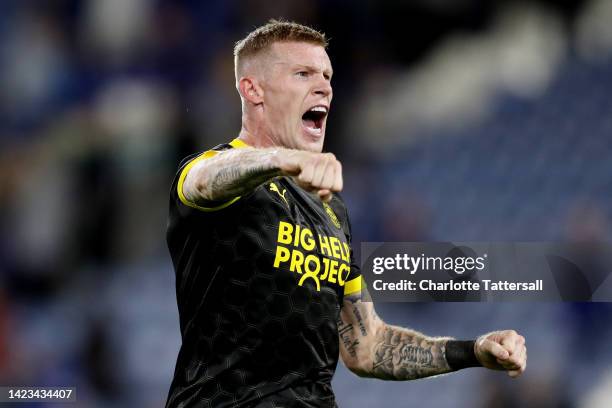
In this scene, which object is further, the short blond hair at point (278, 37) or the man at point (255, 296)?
the short blond hair at point (278, 37)

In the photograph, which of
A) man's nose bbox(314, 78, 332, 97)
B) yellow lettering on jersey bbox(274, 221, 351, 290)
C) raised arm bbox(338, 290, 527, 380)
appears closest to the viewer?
yellow lettering on jersey bbox(274, 221, 351, 290)

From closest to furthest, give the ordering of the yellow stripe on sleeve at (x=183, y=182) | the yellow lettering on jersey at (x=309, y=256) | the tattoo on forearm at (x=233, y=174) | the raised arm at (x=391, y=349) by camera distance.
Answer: the tattoo on forearm at (x=233, y=174) < the yellow stripe on sleeve at (x=183, y=182) < the yellow lettering on jersey at (x=309, y=256) < the raised arm at (x=391, y=349)

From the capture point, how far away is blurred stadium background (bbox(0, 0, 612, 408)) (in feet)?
21.2

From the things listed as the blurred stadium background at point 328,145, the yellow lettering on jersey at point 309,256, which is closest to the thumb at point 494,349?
the yellow lettering on jersey at point 309,256

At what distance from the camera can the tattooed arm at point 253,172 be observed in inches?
72.9

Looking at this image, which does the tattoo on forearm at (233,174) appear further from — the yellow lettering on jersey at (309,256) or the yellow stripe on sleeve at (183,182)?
the yellow lettering on jersey at (309,256)

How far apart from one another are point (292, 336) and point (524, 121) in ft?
16.6

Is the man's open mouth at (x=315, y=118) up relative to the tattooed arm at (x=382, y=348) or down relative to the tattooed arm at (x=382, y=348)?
up

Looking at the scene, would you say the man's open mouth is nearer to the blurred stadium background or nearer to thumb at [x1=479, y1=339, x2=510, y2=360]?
thumb at [x1=479, y1=339, x2=510, y2=360]

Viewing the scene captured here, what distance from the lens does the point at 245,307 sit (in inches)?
105

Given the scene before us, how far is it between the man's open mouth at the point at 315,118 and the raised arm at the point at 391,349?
0.72 metres

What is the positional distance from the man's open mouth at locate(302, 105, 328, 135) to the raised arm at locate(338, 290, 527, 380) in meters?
0.72

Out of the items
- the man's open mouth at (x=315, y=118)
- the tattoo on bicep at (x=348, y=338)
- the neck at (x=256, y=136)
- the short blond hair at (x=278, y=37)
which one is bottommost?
the tattoo on bicep at (x=348, y=338)

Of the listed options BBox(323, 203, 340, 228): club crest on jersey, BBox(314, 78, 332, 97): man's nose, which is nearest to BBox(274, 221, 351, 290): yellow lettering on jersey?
BBox(323, 203, 340, 228): club crest on jersey
